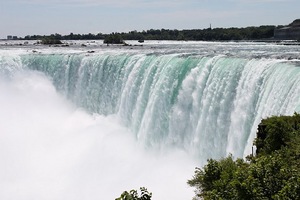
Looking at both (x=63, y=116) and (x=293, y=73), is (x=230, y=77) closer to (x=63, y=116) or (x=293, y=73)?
(x=293, y=73)

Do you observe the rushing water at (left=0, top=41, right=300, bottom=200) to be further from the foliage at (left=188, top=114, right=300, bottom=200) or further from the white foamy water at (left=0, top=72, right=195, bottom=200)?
the foliage at (left=188, top=114, right=300, bottom=200)

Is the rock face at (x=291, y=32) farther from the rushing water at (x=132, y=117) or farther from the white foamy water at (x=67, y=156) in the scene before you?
the white foamy water at (x=67, y=156)

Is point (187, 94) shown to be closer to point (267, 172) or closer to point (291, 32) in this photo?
point (267, 172)

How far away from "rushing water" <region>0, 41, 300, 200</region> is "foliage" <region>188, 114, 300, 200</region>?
2.47 meters

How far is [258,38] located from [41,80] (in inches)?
1683

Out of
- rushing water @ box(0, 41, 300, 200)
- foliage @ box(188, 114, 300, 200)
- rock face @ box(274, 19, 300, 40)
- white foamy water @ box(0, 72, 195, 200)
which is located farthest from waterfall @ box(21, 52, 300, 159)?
rock face @ box(274, 19, 300, 40)

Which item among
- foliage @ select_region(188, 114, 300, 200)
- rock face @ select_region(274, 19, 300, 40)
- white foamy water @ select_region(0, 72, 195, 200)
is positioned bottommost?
white foamy water @ select_region(0, 72, 195, 200)

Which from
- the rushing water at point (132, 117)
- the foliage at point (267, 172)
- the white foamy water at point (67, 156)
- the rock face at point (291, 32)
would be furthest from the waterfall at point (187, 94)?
the rock face at point (291, 32)

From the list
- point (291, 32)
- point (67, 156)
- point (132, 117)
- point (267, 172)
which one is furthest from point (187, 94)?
point (291, 32)

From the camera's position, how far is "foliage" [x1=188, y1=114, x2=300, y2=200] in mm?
7297

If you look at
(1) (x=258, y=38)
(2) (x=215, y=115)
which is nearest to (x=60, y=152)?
(2) (x=215, y=115)

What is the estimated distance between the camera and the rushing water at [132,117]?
1580 cm

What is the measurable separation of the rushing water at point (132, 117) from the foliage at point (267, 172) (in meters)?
2.47

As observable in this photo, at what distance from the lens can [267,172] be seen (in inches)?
295
